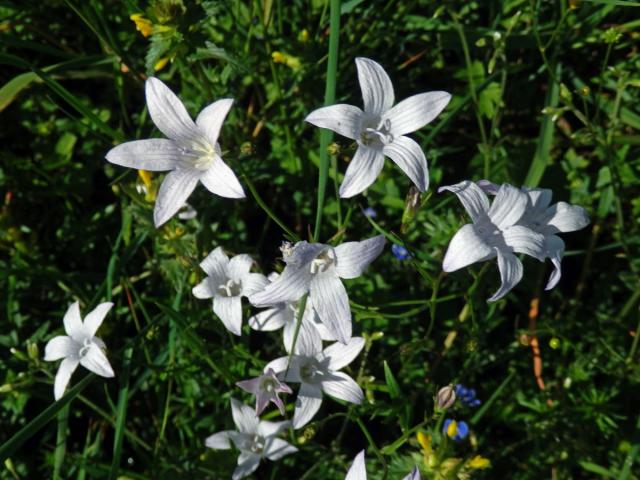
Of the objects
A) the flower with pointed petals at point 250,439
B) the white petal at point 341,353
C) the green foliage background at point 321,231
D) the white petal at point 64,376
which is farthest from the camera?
the green foliage background at point 321,231

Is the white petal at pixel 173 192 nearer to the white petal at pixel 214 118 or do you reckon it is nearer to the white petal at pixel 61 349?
the white petal at pixel 214 118

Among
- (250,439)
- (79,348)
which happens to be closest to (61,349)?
(79,348)

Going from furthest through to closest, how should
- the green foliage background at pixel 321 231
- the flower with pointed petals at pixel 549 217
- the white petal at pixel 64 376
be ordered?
1. the green foliage background at pixel 321 231
2. the white petal at pixel 64 376
3. the flower with pointed petals at pixel 549 217

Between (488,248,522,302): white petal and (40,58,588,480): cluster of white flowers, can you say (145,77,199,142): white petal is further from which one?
(488,248,522,302): white petal

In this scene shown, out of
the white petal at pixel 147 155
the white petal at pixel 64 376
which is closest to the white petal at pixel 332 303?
the white petal at pixel 147 155

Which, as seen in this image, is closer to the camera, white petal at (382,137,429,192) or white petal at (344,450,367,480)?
white petal at (382,137,429,192)

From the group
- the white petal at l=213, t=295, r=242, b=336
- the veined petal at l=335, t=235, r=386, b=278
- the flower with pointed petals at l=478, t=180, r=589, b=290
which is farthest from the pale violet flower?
the flower with pointed petals at l=478, t=180, r=589, b=290

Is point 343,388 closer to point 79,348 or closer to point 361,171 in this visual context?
point 361,171
